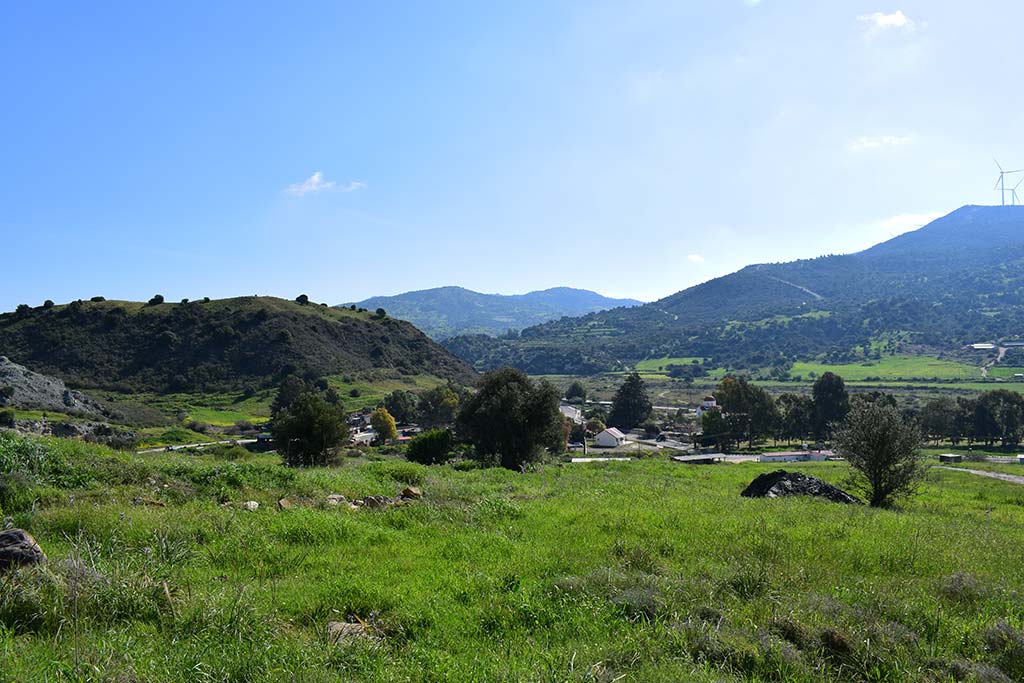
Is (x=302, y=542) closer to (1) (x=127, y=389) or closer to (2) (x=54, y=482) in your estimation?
(2) (x=54, y=482)

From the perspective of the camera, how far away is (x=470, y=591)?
7258 mm

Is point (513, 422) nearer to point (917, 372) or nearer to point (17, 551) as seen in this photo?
point (17, 551)

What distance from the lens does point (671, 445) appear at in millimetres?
88562

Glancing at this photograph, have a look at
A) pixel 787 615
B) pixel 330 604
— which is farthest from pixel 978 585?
pixel 330 604

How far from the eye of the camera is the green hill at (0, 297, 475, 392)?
11206 centimetres

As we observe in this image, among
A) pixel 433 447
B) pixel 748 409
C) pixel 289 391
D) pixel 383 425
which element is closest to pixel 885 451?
pixel 433 447

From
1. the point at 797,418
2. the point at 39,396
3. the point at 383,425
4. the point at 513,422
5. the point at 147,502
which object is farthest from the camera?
the point at 797,418

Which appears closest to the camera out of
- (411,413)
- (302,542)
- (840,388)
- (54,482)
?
(302,542)

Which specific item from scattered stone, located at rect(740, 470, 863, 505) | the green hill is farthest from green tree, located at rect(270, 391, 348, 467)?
the green hill

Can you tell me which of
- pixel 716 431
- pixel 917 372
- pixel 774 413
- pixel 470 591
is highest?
pixel 470 591

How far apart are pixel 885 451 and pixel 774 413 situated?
6609 cm

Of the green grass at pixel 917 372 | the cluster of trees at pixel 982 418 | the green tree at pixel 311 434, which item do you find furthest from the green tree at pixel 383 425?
the green grass at pixel 917 372

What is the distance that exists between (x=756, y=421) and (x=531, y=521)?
78.0m

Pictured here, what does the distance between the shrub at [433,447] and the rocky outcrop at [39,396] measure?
66.8 m
